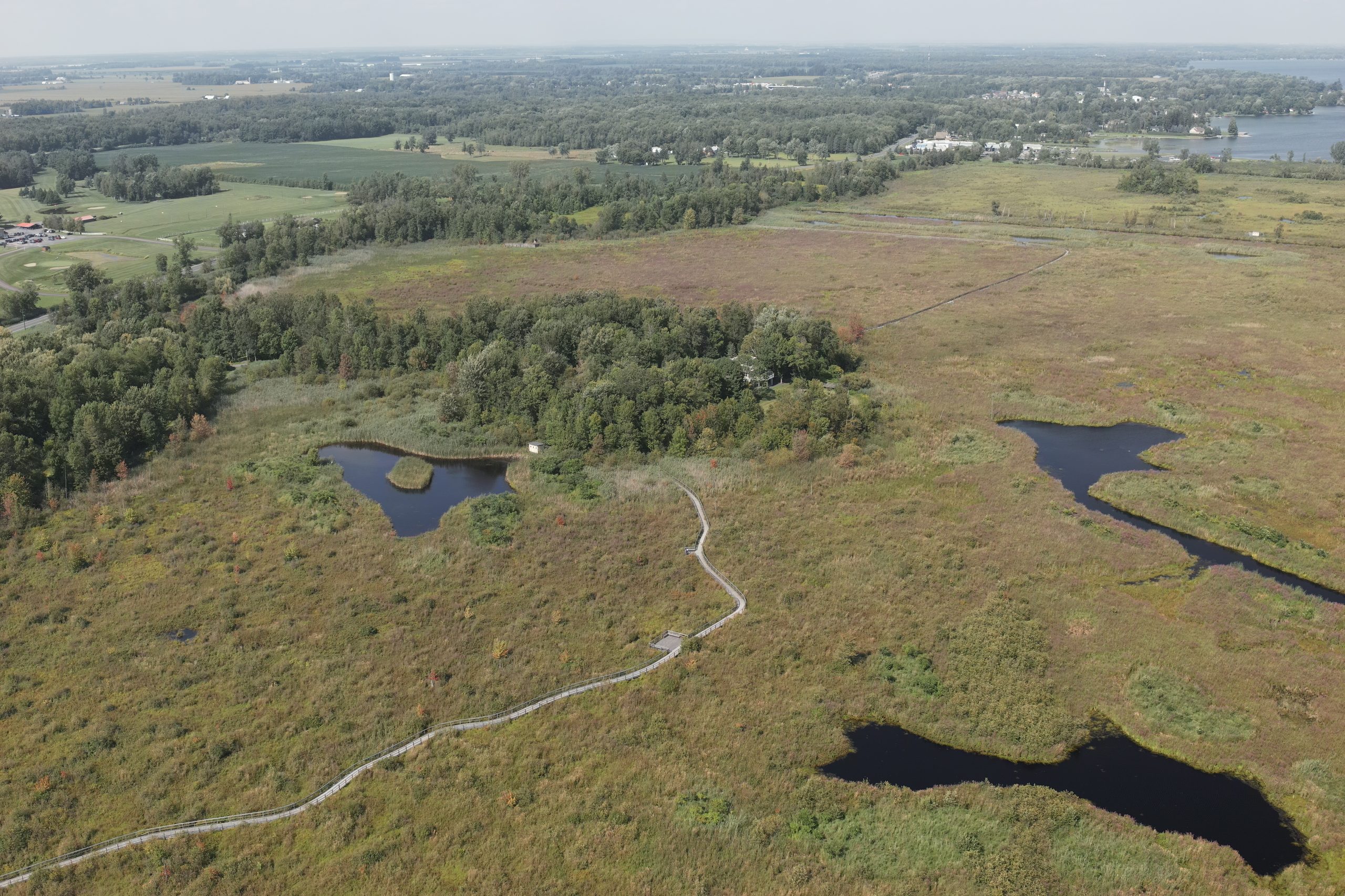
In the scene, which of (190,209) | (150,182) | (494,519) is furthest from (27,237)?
(494,519)

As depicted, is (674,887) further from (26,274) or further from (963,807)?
(26,274)

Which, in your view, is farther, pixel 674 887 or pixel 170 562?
→ pixel 170 562

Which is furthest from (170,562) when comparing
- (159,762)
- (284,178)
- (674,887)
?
(284,178)

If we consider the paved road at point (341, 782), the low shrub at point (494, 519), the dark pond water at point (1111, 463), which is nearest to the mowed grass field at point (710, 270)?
the dark pond water at point (1111, 463)

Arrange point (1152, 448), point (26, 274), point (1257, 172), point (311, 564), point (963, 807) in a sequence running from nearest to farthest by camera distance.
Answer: point (963, 807) < point (311, 564) < point (1152, 448) < point (26, 274) < point (1257, 172)

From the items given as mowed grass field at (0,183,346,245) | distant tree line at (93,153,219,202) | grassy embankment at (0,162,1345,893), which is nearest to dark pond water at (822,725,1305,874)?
grassy embankment at (0,162,1345,893)

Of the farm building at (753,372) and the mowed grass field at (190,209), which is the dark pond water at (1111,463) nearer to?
the farm building at (753,372)

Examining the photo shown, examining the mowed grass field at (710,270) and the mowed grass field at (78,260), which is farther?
the mowed grass field at (78,260)
